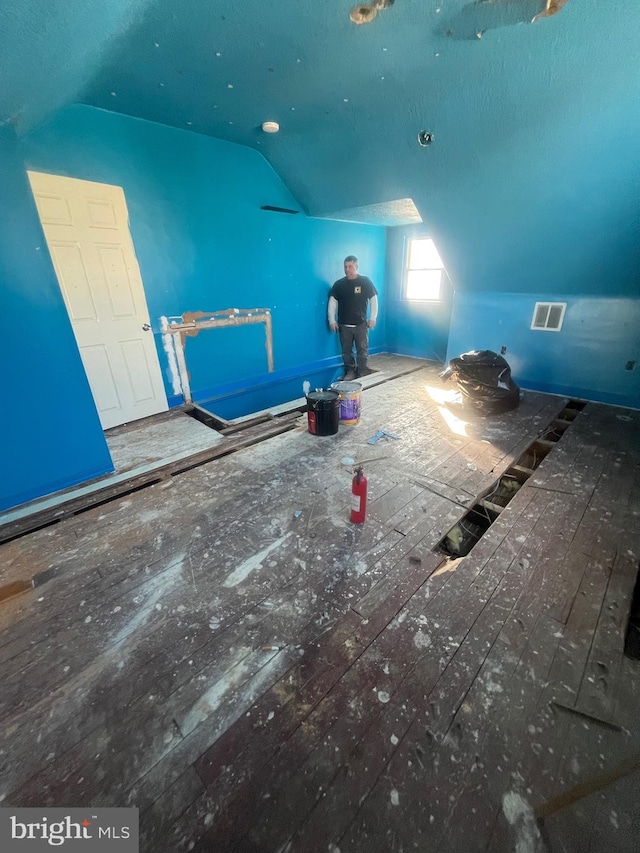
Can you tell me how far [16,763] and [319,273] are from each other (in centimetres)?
492

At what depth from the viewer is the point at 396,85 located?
2355 millimetres

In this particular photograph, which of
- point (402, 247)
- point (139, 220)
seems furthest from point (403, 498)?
point (402, 247)

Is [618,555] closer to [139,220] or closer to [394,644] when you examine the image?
[394,644]

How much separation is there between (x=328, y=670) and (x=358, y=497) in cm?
80

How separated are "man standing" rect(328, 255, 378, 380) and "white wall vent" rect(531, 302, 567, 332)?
1883 millimetres

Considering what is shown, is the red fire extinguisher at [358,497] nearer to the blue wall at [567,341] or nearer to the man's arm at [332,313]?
the blue wall at [567,341]

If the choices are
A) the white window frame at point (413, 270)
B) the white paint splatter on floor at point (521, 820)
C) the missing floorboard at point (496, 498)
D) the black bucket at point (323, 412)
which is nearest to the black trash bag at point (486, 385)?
the missing floorboard at point (496, 498)

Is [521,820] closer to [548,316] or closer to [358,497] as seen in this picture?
[358,497]

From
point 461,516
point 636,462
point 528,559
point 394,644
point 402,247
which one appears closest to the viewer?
point 394,644

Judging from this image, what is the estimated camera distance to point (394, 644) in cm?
128

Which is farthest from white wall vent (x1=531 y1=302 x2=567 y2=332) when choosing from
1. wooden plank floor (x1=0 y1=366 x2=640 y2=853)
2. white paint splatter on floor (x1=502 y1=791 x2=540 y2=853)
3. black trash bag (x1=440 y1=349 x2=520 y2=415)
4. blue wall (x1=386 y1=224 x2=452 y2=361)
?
white paint splatter on floor (x1=502 y1=791 x2=540 y2=853)

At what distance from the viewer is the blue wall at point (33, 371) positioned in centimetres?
183

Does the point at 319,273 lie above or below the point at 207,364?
above

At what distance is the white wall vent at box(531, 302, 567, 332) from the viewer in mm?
3688
